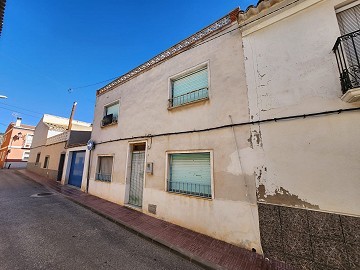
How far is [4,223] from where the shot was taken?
16.7 feet

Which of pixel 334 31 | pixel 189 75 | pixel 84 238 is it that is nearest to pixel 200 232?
pixel 84 238

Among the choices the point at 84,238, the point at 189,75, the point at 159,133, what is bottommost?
the point at 84,238

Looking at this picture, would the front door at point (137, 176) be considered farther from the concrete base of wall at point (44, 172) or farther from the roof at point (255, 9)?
the concrete base of wall at point (44, 172)

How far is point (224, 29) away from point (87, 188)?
10.5 meters

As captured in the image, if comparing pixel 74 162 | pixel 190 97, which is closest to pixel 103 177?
pixel 74 162

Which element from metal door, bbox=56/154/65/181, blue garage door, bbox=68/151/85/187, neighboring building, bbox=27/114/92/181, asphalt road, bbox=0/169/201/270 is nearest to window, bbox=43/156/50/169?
neighboring building, bbox=27/114/92/181

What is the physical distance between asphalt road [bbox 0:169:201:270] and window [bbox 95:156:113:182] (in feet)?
8.82

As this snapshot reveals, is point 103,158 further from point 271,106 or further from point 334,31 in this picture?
point 334,31

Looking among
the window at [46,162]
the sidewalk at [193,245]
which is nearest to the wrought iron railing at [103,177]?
the sidewalk at [193,245]

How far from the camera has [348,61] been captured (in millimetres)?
3471

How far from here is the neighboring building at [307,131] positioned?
314 centimetres

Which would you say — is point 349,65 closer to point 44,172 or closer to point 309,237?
point 309,237

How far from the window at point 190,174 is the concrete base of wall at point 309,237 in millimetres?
1726

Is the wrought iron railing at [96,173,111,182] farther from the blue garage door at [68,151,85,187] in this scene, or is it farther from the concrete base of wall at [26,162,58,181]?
the concrete base of wall at [26,162,58,181]
